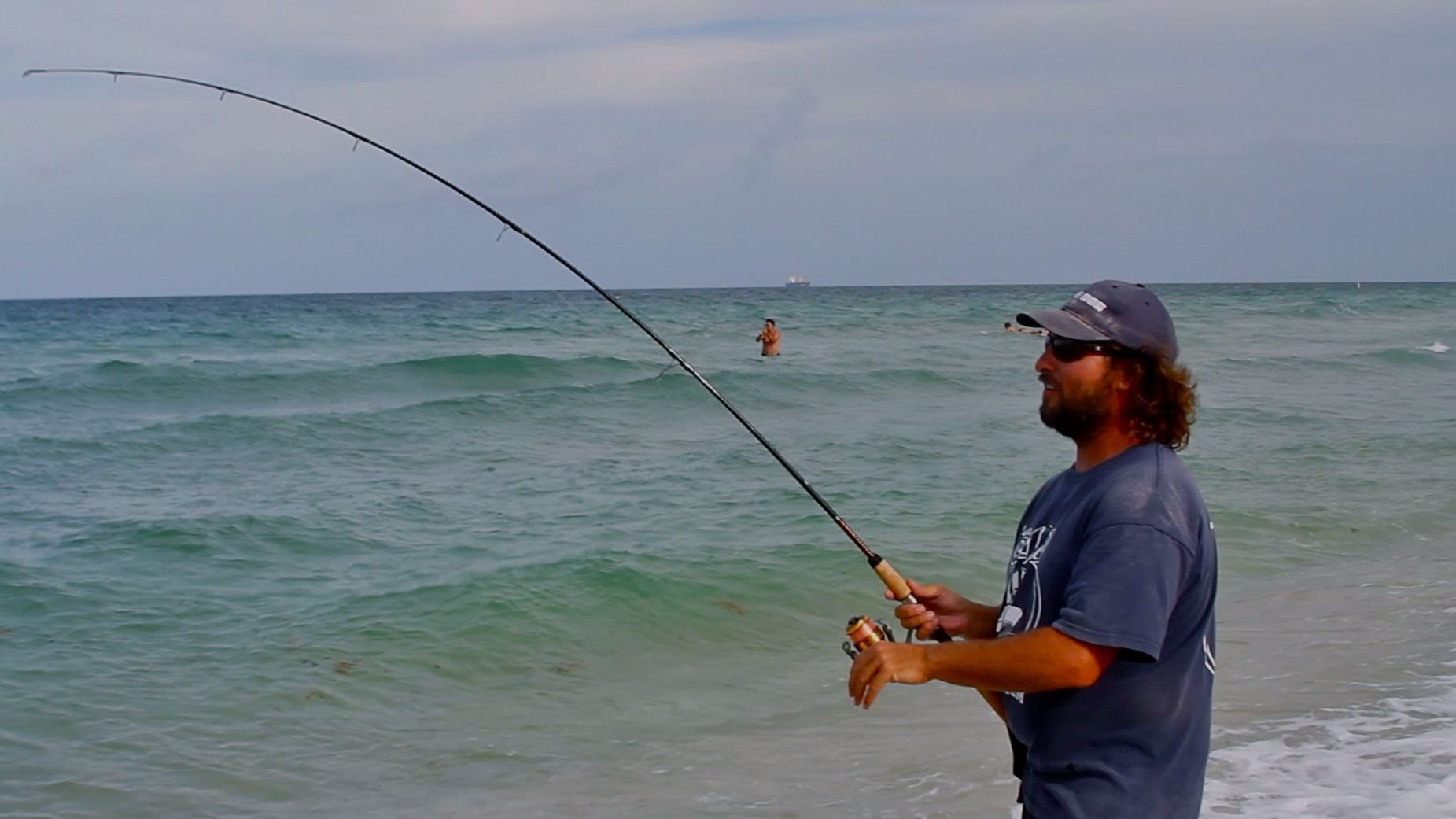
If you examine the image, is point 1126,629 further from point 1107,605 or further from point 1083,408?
point 1083,408

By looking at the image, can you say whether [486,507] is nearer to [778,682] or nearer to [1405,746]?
[778,682]

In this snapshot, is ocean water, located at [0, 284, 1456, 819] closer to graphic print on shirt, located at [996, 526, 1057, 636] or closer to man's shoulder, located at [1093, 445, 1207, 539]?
graphic print on shirt, located at [996, 526, 1057, 636]

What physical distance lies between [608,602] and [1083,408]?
5.80m

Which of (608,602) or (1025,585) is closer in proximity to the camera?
(1025,585)

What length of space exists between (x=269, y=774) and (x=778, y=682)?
86.0 inches

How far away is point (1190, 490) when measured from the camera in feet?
7.06

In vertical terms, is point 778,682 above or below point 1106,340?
below

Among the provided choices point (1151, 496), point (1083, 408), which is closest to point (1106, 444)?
point (1083, 408)

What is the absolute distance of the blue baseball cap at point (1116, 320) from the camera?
2.25 metres

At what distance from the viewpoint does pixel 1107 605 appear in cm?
205

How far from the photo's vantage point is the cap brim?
7.35 ft

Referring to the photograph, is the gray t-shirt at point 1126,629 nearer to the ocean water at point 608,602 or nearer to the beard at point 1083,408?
the beard at point 1083,408

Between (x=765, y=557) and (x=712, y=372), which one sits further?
(x=712, y=372)

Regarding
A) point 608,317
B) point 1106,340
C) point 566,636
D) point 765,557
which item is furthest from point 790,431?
point 608,317
